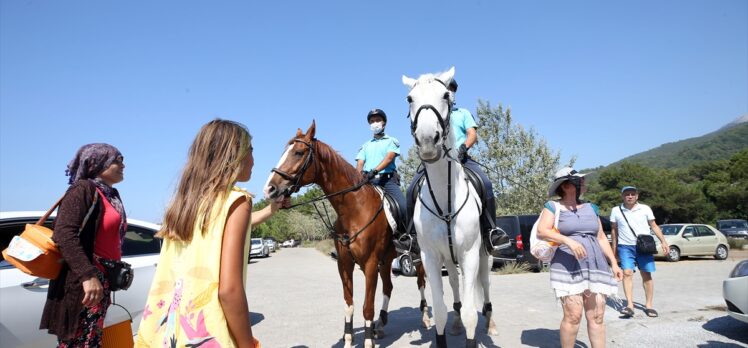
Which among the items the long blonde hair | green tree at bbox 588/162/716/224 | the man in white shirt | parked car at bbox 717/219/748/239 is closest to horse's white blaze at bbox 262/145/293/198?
the long blonde hair

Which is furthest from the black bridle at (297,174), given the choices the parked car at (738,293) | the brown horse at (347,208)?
the parked car at (738,293)

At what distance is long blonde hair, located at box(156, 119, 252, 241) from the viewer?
180 centimetres

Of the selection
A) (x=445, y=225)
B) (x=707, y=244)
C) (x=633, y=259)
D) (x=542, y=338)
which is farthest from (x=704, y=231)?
(x=445, y=225)

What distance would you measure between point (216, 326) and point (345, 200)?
341 centimetres

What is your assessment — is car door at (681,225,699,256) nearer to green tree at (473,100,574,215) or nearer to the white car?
green tree at (473,100,574,215)

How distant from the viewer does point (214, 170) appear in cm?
188

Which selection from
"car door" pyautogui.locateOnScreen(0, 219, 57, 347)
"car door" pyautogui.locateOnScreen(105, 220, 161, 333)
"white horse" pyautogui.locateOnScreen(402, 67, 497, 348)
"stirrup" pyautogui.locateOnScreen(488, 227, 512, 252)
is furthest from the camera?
"car door" pyautogui.locateOnScreen(105, 220, 161, 333)

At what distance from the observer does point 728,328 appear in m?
5.30

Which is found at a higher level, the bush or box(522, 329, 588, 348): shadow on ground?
box(522, 329, 588, 348): shadow on ground

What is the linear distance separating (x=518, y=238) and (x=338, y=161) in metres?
9.42

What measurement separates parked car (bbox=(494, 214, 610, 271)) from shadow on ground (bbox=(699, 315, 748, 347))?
7.01 metres

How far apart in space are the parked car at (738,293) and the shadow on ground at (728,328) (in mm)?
289

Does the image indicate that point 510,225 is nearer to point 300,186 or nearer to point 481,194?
point 481,194

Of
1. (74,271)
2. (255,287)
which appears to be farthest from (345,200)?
(255,287)
